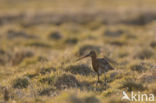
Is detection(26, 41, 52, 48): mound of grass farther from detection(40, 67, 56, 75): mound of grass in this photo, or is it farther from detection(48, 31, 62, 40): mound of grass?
detection(40, 67, 56, 75): mound of grass

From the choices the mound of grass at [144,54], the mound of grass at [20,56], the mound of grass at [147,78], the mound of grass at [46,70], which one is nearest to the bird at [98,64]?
the mound of grass at [147,78]

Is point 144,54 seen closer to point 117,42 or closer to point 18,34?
point 117,42

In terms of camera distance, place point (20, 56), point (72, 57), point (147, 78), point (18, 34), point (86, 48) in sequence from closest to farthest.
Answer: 1. point (147, 78)
2. point (72, 57)
3. point (20, 56)
4. point (86, 48)
5. point (18, 34)

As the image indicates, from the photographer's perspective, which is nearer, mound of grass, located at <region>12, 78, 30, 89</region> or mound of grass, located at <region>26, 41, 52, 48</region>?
mound of grass, located at <region>12, 78, 30, 89</region>

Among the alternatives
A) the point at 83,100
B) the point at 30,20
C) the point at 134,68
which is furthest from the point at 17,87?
the point at 30,20

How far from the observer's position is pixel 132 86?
7418 mm

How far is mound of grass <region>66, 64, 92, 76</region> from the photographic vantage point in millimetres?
9023

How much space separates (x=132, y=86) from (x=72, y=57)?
142 inches

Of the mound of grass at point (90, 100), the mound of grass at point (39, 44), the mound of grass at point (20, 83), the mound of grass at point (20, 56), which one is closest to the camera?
the mound of grass at point (90, 100)

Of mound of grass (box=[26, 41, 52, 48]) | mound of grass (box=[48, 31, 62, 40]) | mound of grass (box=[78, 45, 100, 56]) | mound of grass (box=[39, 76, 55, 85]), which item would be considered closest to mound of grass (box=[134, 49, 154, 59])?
mound of grass (box=[78, 45, 100, 56])

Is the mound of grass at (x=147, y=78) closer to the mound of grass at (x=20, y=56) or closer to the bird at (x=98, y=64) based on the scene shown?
the bird at (x=98, y=64)

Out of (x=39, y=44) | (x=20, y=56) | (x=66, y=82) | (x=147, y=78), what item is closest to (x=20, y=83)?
(x=66, y=82)

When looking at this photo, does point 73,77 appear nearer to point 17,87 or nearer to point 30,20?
point 17,87

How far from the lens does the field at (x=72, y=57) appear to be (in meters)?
6.95
